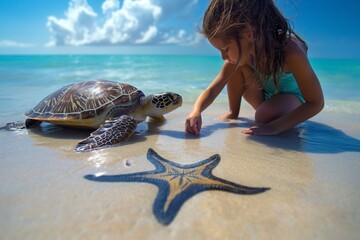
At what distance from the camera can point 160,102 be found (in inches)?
164

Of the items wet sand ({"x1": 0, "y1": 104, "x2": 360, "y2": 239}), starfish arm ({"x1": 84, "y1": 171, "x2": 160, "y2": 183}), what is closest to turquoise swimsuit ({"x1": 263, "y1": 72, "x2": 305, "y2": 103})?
wet sand ({"x1": 0, "y1": 104, "x2": 360, "y2": 239})

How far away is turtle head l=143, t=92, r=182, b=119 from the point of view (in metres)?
4.15

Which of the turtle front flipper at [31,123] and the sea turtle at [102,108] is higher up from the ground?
the sea turtle at [102,108]

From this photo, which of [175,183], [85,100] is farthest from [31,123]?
[175,183]

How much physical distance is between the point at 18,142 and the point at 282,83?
3.85m

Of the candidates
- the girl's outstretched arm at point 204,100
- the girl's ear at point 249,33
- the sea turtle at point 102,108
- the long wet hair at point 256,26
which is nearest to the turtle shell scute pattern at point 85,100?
the sea turtle at point 102,108

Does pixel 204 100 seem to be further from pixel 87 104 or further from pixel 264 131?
pixel 87 104

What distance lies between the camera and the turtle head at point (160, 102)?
415 cm

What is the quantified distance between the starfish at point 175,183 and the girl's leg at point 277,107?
1.96 metres

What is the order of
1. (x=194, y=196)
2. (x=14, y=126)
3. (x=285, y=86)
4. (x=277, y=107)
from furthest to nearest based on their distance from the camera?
1. (x=285, y=86)
2. (x=14, y=126)
3. (x=277, y=107)
4. (x=194, y=196)

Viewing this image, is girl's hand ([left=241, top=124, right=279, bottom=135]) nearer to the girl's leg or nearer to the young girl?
the young girl

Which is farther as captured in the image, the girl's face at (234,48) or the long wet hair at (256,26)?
the girl's face at (234,48)

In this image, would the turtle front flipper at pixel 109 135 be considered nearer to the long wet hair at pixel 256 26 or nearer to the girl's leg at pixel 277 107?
the long wet hair at pixel 256 26

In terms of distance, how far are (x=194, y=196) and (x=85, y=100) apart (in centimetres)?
252
